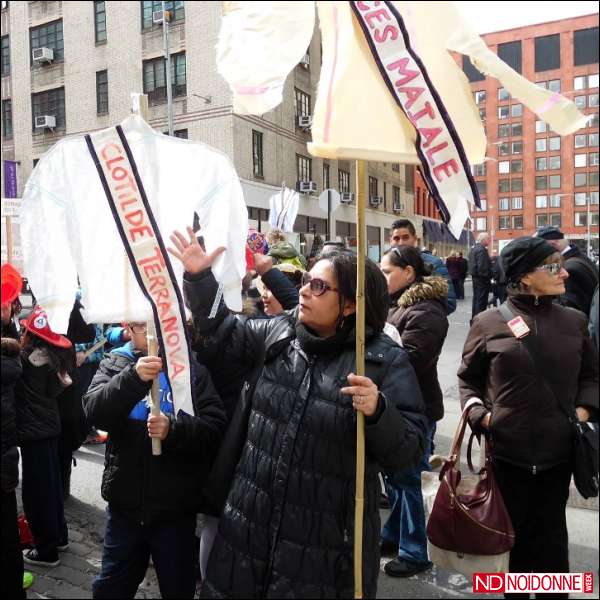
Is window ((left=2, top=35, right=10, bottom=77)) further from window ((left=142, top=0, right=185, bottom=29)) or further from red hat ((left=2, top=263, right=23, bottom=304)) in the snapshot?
red hat ((left=2, top=263, right=23, bottom=304))

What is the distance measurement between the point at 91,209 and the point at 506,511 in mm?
2220

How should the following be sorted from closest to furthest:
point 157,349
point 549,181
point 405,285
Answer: point 157,349 < point 405,285 < point 549,181

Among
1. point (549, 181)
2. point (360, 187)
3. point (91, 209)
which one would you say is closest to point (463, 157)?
point (360, 187)

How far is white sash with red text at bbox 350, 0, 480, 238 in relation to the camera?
→ 167 centimetres

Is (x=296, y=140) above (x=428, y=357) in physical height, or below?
above

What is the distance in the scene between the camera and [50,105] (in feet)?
10.0

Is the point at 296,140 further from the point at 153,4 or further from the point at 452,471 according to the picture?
the point at 452,471

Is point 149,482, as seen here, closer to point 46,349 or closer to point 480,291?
point 46,349

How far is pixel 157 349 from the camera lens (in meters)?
2.05

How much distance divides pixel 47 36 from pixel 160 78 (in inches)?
24.9

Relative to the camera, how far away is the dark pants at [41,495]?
3162 mm

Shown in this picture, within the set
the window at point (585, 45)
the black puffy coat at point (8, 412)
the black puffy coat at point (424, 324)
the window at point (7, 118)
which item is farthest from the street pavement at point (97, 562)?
the window at point (585, 45)

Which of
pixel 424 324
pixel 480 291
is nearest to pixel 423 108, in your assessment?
pixel 424 324

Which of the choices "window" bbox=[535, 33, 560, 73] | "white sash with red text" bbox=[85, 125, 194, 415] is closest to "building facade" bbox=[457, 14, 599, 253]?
"window" bbox=[535, 33, 560, 73]
